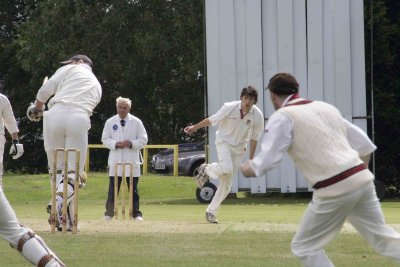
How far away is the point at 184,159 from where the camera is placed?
33969mm

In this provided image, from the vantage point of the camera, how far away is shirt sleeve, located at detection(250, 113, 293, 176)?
7.89m

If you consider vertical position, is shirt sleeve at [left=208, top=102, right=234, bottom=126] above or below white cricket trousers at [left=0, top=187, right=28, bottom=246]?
above

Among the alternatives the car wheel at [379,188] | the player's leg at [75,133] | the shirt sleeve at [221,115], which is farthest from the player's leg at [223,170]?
the player's leg at [75,133]

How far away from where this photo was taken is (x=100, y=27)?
122 ft

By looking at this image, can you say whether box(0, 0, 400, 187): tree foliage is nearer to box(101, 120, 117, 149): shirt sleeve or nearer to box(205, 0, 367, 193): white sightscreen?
box(205, 0, 367, 193): white sightscreen

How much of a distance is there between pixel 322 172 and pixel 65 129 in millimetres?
5395

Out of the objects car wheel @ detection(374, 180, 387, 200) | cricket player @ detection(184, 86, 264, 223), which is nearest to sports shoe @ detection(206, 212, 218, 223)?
cricket player @ detection(184, 86, 264, 223)

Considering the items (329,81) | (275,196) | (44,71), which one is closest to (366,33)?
(329,81)

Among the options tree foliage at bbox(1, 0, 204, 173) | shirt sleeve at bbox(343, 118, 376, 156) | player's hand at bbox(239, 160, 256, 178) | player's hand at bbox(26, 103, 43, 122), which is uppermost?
tree foliage at bbox(1, 0, 204, 173)

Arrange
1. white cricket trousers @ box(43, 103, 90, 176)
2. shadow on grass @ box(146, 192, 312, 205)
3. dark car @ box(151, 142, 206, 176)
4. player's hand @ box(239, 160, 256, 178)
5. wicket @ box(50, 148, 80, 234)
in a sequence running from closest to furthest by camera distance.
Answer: player's hand @ box(239, 160, 256, 178)
wicket @ box(50, 148, 80, 234)
white cricket trousers @ box(43, 103, 90, 176)
shadow on grass @ box(146, 192, 312, 205)
dark car @ box(151, 142, 206, 176)

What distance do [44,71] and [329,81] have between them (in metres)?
15.2

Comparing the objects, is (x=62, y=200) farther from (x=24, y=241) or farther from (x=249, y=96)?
(x=24, y=241)

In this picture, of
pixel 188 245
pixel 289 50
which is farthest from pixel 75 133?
pixel 289 50

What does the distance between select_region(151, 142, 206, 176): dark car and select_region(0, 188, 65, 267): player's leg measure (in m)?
24.7
